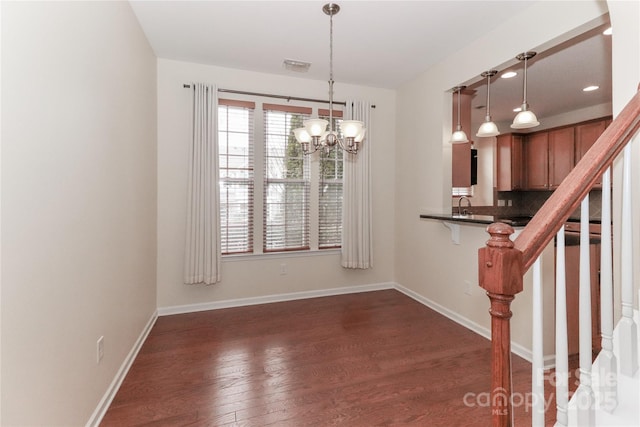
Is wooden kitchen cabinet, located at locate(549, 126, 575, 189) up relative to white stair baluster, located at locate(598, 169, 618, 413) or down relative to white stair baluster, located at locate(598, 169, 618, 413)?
up

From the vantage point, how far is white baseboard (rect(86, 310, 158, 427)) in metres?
1.78

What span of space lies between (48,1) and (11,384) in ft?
5.18

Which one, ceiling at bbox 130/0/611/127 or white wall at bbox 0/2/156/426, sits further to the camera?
ceiling at bbox 130/0/611/127

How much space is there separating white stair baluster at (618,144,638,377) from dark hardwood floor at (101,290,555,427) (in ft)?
2.92

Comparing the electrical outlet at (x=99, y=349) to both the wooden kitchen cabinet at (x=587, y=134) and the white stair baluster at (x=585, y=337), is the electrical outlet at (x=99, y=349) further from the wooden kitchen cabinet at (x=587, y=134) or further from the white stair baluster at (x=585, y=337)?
the wooden kitchen cabinet at (x=587, y=134)

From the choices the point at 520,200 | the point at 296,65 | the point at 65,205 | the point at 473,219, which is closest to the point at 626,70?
the point at 473,219

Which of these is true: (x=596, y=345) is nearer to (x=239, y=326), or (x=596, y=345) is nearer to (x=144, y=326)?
(x=239, y=326)

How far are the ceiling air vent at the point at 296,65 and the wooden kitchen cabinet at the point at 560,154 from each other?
4.30 m

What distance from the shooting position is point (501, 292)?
854 millimetres

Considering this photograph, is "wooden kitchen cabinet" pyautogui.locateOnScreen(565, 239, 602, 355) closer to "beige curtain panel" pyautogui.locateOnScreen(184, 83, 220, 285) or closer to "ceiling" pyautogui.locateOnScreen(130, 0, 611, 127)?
"ceiling" pyautogui.locateOnScreen(130, 0, 611, 127)

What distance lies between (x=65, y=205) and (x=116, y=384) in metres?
1.36

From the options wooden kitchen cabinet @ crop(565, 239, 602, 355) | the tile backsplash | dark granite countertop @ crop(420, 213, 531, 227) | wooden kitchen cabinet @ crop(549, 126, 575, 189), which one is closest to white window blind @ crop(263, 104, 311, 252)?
dark granite countertop @ crop(420, 213, 531, 227)

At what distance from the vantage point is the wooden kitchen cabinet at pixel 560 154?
4805 mm

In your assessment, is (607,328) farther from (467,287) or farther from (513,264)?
(467,287)
